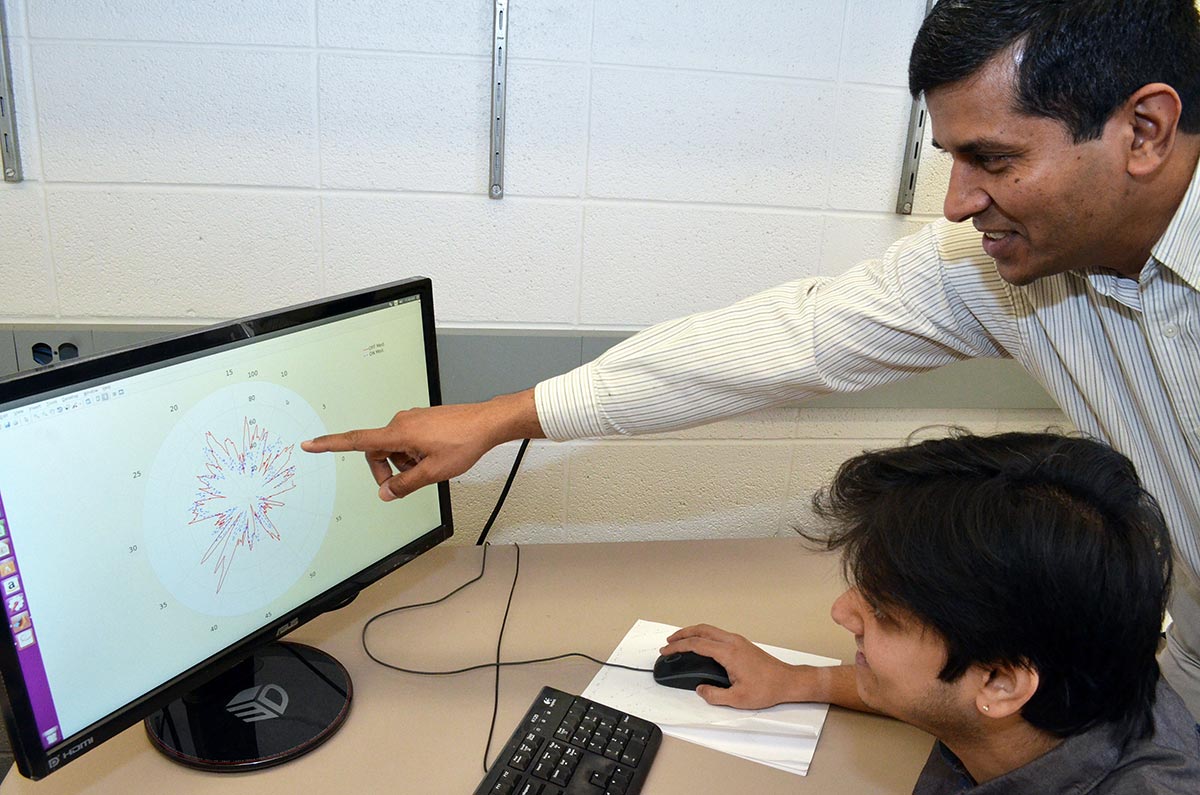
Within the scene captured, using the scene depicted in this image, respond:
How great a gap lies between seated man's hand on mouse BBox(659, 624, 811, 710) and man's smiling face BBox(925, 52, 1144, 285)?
0.54m

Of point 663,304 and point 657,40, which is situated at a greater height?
point 657,40

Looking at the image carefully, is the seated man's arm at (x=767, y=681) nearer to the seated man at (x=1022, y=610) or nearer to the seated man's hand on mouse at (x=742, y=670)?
the seated man's hand on mouse at (x=742, y=670)

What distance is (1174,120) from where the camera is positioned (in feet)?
2.90

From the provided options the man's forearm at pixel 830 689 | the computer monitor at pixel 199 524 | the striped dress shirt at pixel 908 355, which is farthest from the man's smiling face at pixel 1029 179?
the computer monitor at pixel 199 524

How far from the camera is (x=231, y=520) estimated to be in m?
0.98

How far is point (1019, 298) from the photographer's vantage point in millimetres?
1179

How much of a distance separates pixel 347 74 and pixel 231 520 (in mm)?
795

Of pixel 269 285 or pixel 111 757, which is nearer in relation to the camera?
pixel 111 757

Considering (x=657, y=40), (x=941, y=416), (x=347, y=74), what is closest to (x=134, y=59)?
(x=347, y=74)

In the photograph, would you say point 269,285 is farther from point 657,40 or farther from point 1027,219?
point 1027,219

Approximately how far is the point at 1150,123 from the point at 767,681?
0.73 meters

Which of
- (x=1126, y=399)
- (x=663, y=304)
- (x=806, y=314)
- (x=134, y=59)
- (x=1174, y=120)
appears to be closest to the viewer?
(x=1174, y=120)

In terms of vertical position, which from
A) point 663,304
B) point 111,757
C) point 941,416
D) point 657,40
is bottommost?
point 111,757

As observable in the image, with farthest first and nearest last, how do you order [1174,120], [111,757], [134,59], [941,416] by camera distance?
[941,416]
[134,59]
[111,757]
[1174,120]
